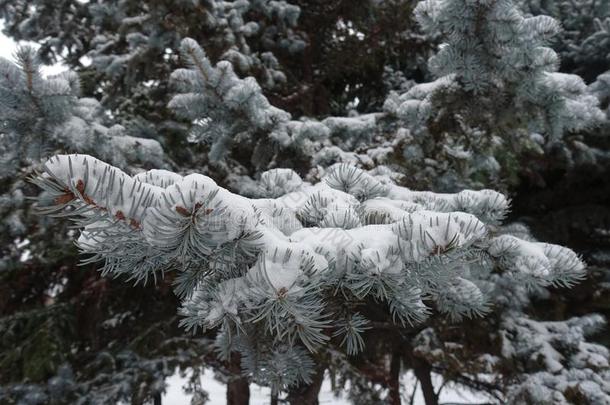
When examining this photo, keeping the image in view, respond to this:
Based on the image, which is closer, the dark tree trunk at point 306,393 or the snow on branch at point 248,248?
the snow on branch at point 248,248

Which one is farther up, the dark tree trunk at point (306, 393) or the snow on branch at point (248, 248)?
the snow on branch at point (248, 248)

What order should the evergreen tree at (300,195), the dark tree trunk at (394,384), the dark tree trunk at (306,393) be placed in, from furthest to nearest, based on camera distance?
1. the dark tree trunk at (394,384)
2. the dark tree trunk at (306,393)
3. the evergreen tree at (300,195)

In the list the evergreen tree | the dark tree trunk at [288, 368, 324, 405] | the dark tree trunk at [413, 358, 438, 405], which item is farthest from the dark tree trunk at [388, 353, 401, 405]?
the dark tree trunk at [288, 368, 324, 405]

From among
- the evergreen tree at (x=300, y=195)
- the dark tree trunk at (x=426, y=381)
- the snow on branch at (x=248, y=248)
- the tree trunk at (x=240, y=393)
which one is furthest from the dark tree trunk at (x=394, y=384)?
the snow on branch at (x=248, y=248)

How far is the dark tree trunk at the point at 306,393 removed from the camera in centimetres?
413

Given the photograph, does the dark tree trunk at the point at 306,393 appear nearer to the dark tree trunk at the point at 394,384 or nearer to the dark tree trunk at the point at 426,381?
the dark tree trunk at the point at 394,384

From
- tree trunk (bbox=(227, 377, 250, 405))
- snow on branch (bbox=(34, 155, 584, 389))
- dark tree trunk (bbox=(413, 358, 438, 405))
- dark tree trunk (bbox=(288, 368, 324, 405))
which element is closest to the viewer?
snow on branch (bbox=(34, 155, 584, 389))

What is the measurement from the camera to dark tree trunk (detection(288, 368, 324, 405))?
4.13 m

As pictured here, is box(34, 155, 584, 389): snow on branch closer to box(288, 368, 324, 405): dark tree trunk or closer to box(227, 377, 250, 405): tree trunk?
box(288, 368, 324, 405): dark tree trunk

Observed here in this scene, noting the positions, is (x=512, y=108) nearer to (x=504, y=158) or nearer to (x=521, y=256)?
(x=504, y=158)

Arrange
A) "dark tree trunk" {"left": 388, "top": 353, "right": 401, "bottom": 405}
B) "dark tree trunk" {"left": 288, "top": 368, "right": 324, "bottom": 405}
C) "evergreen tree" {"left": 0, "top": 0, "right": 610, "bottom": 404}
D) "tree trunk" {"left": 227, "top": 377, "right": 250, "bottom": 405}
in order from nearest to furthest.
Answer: "evergreen tree" {"left": 0, "top": 0, "right": 610, "bottom": 404} < "dark tree trunk" {"left": 288, "top": 368, "right": 324, "bottom": 405} < "dark tree trunk" {"left": 388, "top": 353, "right": 401, "bottom": 405} < "tree trunk" {"left": 227, "top": 377, "right": 250, "bottom": 405}

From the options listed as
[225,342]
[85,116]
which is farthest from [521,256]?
[85,116]

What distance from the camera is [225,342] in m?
1.41

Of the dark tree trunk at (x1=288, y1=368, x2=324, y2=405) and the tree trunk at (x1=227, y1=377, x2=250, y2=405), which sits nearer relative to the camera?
the dark tree trunk at (x1=288, y1=368, x2=324, y2=405)
